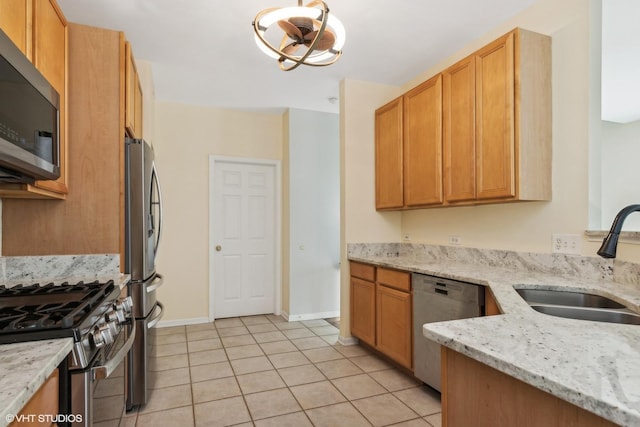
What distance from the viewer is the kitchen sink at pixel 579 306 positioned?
1430 mm

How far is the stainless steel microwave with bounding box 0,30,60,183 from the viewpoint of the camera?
1.20 meters

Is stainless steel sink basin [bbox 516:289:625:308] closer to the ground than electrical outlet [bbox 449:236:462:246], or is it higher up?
closer to the ground

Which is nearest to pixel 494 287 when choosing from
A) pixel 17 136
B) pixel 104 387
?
pixel 104 387

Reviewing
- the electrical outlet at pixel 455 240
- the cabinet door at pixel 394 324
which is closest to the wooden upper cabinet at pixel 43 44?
the cabinet door at pixel 394 324

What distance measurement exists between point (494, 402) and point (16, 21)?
2.14 meters

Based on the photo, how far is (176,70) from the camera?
3.38m

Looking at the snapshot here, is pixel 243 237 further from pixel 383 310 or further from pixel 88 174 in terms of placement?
pixel 88 174

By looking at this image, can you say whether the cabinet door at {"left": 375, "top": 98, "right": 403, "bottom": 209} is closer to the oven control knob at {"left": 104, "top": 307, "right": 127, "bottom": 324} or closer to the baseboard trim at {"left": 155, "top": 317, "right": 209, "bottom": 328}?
the oven control knob at {"left": 104, "top": 307, "right": 127, "bottom": 324}

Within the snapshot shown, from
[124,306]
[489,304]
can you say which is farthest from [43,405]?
[489,304]

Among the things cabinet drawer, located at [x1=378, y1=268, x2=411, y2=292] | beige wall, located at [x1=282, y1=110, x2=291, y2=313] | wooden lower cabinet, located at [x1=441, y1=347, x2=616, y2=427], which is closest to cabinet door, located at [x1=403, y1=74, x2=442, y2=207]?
cabinet drawer, located at [x1=378, y1=268, x2=411, y2=292]

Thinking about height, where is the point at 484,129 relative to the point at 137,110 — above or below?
below

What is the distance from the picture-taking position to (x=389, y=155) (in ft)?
11.1

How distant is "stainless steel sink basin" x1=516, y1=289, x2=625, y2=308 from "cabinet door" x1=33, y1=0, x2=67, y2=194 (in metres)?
2.52

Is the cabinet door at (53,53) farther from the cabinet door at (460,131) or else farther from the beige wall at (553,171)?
the cabinet door at (460,131)
